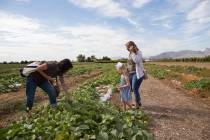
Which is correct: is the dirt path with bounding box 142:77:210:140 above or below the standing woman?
below

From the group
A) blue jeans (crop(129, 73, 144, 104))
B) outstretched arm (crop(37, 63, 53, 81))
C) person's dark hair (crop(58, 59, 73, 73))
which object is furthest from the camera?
blue jeans (crop(129, 73, 144, 104))

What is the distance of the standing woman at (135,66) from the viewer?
845 cm

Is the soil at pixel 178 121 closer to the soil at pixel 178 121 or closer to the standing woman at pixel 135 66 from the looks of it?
the soil at pixel 178 121

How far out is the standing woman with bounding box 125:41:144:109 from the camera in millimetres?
8453

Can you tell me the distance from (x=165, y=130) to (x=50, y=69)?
9.60ft

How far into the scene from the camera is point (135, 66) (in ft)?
29.0

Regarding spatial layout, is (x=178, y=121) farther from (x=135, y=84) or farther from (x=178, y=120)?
(x=135, y=84)

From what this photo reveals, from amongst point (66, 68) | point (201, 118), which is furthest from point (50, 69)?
point (201, 118)

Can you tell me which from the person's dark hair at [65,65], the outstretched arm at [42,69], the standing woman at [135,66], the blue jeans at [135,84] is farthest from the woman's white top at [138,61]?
the outstretched arm at [42,69]

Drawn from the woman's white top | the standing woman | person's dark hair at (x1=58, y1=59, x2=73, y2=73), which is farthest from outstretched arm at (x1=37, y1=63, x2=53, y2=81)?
the woman's white top

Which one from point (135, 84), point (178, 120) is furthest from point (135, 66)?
point (178, 120)

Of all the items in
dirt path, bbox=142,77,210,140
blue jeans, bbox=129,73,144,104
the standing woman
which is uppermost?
the standing woman

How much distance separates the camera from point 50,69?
7.25 metres

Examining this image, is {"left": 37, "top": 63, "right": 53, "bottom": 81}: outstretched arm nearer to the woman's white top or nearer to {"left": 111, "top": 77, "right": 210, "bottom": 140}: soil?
the woman's white top
